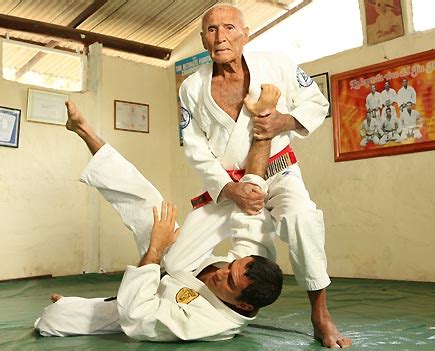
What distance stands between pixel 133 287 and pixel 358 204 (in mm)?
2999

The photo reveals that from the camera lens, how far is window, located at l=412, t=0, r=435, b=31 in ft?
13.6

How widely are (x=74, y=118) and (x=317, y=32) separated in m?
3.14

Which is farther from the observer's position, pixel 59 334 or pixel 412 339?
pixel 59 334

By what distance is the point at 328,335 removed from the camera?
1941mm

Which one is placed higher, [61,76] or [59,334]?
[61,76]

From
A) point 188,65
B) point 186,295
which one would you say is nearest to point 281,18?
point 188,65

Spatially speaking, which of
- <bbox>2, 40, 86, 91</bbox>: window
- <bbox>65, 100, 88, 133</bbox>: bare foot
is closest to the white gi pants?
<bbox>65, 100, 88, 133</bbox>: bare foot

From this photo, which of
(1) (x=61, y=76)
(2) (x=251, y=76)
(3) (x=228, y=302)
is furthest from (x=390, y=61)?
(1) (x=61, y=76)

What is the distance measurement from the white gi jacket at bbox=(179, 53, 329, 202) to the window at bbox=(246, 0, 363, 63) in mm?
2632

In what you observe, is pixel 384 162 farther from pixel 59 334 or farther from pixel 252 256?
pixel 59 334

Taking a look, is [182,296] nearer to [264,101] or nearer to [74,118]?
[264,101]

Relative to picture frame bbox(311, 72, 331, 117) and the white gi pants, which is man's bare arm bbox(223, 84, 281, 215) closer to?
the white gi pants

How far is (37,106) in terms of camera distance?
5.29 metres

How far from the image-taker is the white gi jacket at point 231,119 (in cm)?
211
